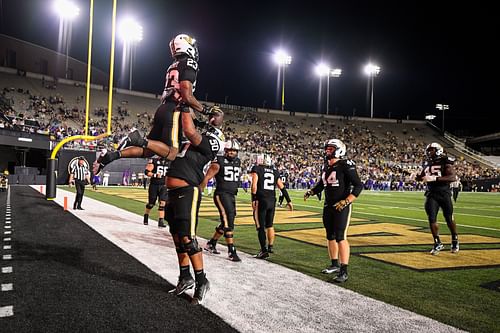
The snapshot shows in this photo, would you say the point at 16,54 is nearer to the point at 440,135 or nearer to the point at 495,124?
the point at 440,135

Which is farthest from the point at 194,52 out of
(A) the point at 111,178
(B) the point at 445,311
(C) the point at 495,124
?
(C) the point at 495,124

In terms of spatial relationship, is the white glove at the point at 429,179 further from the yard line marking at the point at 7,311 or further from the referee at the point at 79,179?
the referee at the point at 79,179

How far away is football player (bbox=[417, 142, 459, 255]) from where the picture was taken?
7734 mm

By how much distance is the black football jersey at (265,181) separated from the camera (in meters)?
7.02

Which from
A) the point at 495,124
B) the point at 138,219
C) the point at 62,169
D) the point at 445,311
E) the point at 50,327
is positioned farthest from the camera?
the point at 495,124

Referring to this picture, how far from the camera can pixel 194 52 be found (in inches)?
170

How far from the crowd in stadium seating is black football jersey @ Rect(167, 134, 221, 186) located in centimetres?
2855

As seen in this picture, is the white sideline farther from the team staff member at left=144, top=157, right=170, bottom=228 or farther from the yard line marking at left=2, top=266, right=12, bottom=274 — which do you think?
the team staff member at left=144, top=157, right=170, bottom=228

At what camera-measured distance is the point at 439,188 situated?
311 inches

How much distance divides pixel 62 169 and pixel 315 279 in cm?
3116

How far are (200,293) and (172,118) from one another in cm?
181

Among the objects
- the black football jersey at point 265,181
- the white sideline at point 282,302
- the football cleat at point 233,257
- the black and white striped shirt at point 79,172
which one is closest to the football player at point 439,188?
the black football jersey at point 265,181

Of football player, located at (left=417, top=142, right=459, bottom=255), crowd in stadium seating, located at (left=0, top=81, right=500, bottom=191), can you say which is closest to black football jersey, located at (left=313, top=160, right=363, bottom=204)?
football player, located at (left=417, top=142, right=459, bottom=255)

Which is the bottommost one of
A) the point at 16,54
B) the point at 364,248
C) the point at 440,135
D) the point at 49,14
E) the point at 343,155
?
the point at 364,248
